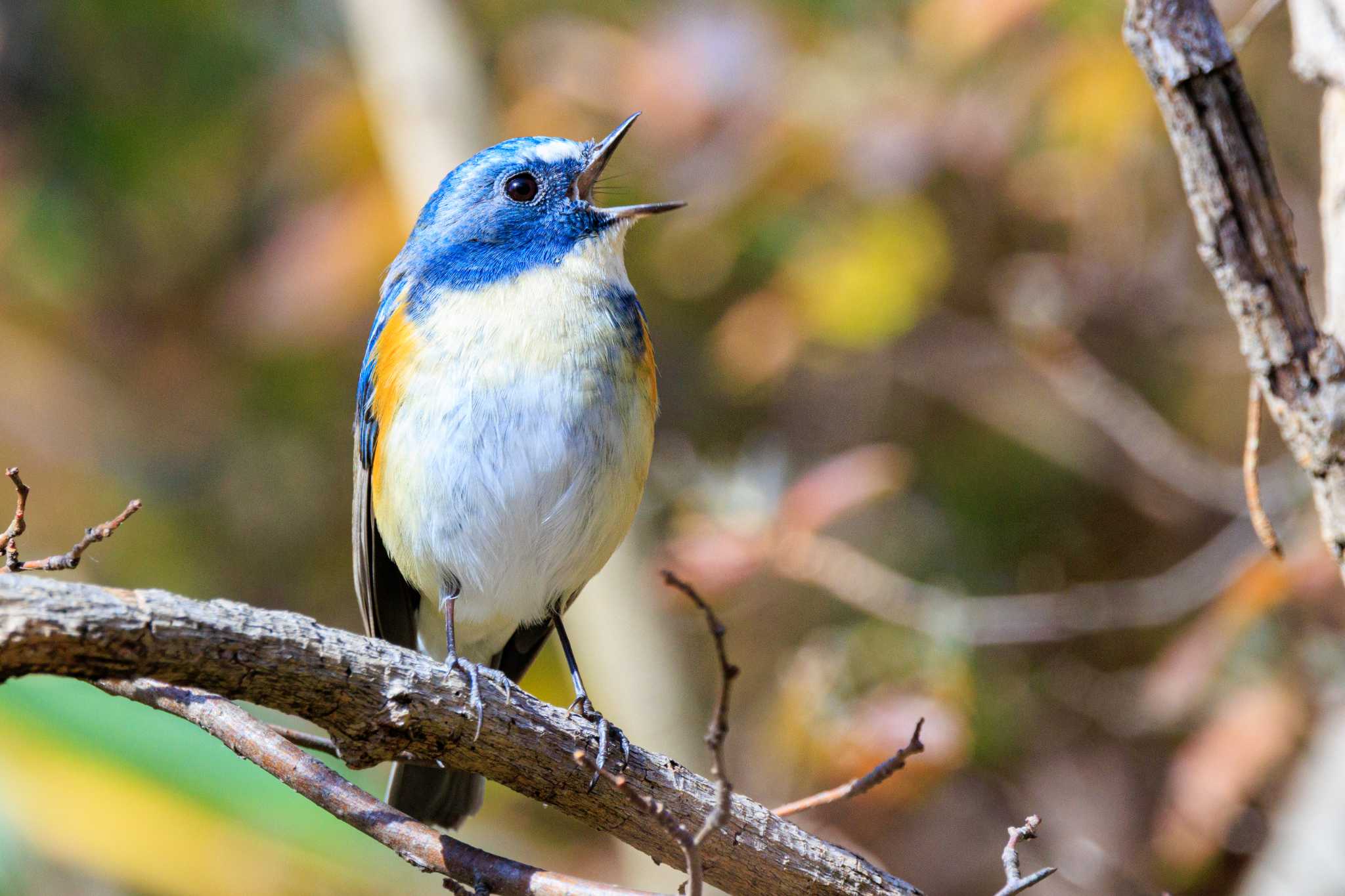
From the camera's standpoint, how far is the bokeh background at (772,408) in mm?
4113

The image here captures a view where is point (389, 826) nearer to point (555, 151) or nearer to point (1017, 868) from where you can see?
point (1017, 868)

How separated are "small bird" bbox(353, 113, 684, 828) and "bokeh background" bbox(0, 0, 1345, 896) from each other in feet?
3.28

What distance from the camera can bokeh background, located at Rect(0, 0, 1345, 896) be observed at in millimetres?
4113

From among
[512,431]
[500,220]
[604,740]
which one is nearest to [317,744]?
[604,740]

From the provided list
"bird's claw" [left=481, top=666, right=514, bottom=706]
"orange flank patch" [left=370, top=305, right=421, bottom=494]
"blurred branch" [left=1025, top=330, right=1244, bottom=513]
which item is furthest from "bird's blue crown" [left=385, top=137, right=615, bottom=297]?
"blurred branch" [left=1025, top=330, right=1244, bottom=513]

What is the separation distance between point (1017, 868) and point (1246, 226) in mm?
1152

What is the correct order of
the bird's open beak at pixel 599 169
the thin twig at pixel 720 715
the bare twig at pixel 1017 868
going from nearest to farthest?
the thin twig at pixel 720 715 → the bare twig at pixel 1017 868 → the bird's open beak at pixel 599 169

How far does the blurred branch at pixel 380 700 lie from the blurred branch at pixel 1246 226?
1.07 m

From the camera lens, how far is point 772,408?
579cm

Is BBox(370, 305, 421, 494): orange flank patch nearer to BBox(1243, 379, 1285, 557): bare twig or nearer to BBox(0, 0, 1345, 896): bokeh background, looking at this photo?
BBox(0, 0, 1345, 896): bokeh background

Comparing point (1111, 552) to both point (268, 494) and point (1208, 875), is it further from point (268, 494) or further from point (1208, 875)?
point (268, 494)

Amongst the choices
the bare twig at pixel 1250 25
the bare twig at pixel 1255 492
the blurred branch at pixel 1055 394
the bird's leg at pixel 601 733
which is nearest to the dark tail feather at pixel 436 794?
the bird's leg at pixel 601 733

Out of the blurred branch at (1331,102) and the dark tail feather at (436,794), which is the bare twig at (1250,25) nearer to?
the blurred branch at (1331,102)

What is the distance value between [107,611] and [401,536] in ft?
4.28
